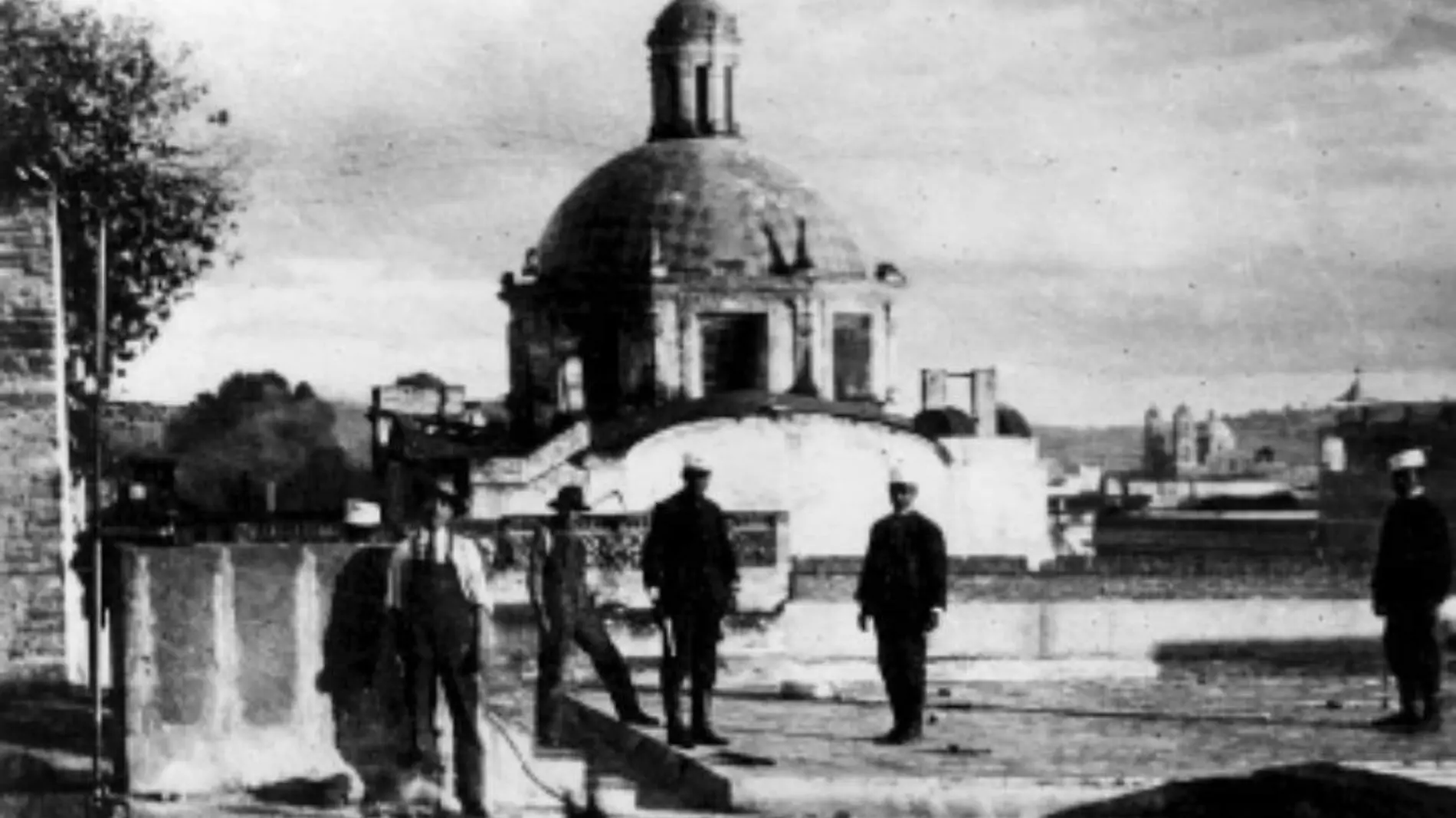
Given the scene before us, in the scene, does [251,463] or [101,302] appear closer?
[101,302]

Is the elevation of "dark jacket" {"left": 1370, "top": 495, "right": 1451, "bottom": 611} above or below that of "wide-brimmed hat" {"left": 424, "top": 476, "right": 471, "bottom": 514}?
below

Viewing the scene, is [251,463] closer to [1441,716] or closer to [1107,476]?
[1441,716]

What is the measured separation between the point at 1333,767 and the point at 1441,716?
442 cm

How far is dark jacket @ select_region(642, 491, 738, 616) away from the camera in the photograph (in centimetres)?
1434

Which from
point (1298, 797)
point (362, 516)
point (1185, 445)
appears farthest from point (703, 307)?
point (1185, 445)

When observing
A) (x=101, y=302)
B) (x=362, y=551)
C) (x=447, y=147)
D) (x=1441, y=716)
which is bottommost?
(x=1441, y=716)

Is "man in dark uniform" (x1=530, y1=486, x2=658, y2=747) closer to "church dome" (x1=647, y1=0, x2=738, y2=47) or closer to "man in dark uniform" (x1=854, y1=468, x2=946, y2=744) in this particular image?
"man in dark uniform" (x1=854, y1=468, x2=946, y2=744)

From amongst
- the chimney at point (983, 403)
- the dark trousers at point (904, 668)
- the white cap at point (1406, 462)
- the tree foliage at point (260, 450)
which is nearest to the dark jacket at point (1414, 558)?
the white cap at point (1406, 462)

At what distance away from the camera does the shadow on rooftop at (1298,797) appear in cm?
1095

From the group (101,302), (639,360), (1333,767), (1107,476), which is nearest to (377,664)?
Answer: (101,302)

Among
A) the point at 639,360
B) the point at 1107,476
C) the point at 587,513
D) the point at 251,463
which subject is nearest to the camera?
the point at 587,513

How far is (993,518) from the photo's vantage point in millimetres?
41469

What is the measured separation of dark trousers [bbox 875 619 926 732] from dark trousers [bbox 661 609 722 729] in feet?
3.20

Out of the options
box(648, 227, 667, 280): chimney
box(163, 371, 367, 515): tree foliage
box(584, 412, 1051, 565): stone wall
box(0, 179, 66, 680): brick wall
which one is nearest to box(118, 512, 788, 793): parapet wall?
box(0, 179, 66, 680): brick wall
